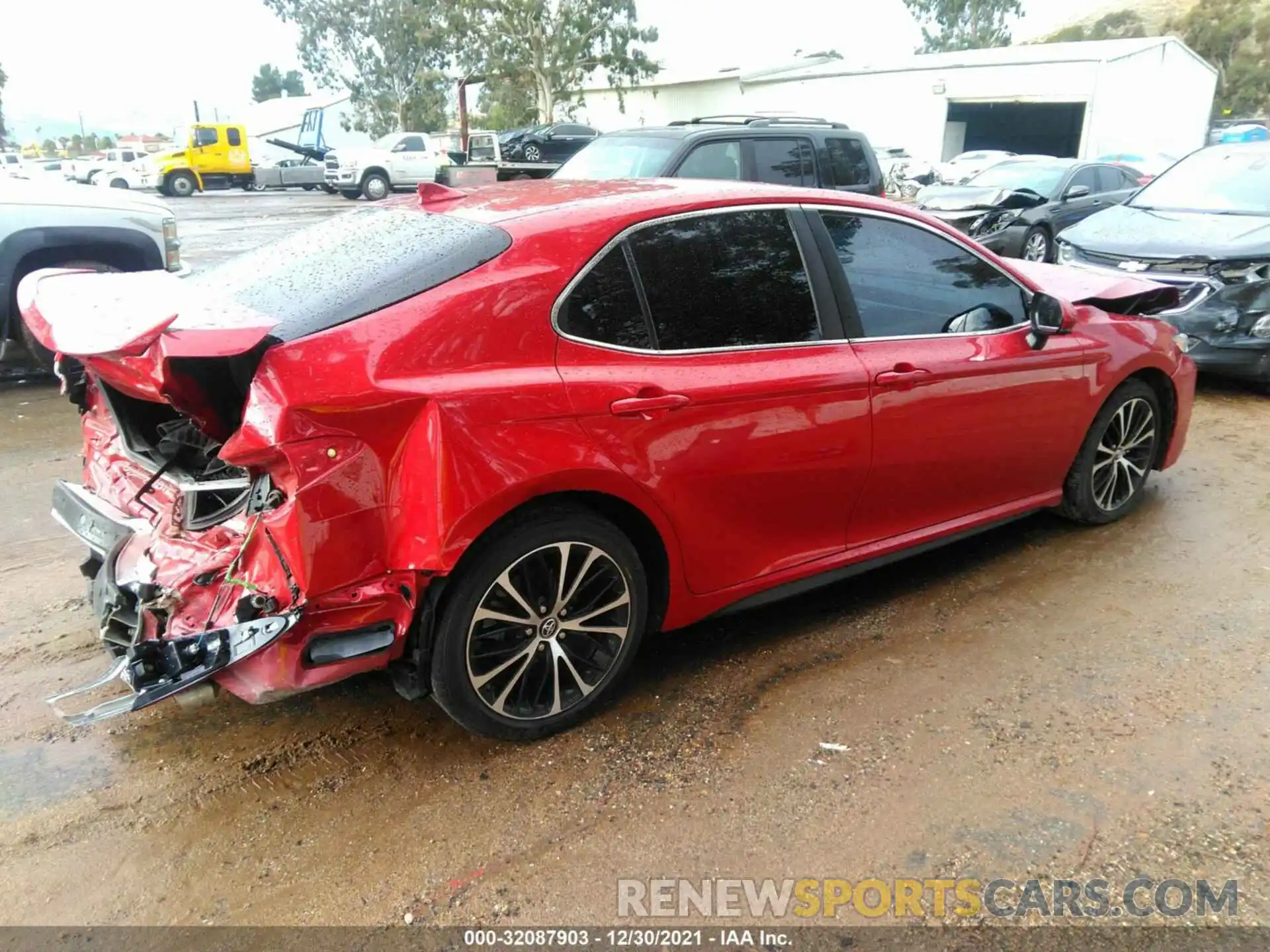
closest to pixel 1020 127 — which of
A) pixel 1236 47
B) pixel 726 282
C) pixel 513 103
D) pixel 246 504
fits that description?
pixel 513 103

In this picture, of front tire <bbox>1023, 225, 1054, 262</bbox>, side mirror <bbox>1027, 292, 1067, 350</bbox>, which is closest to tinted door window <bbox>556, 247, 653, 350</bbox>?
side mirror <bbox>1027, 292, 1067, 350</bbox>

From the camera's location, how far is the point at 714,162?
27.9 ft

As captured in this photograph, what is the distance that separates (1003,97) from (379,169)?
70.5 ft

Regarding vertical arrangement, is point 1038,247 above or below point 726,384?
below

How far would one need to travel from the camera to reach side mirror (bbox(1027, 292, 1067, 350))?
13.0 ft

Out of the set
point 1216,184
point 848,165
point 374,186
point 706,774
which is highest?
point 848,165

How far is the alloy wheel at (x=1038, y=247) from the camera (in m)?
11.7

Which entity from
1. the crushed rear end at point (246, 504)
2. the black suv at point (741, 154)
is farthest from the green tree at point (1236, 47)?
the crushed rear end at point (246, 504)

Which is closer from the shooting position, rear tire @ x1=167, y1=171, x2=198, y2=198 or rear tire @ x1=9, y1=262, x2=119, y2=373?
rear tire @ x1=9, y1=262, x2=119, y2=373

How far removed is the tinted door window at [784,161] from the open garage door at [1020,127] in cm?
3049

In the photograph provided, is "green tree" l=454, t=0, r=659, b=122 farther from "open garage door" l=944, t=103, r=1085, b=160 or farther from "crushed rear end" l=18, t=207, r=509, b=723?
"crushed rear end" l=18, t=207, r=509, b=723

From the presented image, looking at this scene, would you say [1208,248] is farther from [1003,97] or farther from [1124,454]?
[1003,97]

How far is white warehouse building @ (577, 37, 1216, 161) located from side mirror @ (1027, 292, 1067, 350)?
29.4 meters

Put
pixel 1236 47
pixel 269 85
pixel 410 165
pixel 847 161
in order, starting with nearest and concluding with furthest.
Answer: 1. pixel 847 161
2. pixel 410 165
3. pixel 1236 47
4. pixel 269 85
